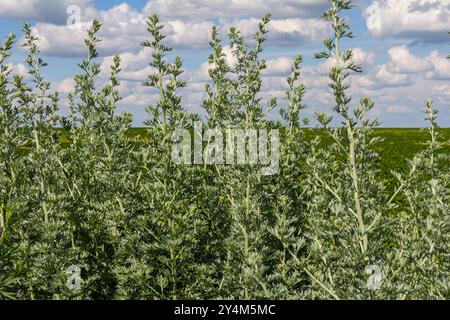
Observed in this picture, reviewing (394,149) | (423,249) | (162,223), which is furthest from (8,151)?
(394,149)

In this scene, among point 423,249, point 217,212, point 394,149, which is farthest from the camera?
point 394,149

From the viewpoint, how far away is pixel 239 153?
5480mm

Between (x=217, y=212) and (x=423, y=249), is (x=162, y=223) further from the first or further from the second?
(x=423, y=249)

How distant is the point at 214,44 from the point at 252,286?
400 cm

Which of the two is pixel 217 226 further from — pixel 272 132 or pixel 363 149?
pixel 363 149

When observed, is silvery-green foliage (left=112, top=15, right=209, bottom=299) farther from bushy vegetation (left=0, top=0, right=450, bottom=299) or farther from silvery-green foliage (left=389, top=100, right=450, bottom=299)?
silvery-green foliage (left=389, top=100, right=450, bottom=299)

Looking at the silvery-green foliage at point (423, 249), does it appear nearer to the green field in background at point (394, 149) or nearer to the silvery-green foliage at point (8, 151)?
the green field in background at point (394, 149)

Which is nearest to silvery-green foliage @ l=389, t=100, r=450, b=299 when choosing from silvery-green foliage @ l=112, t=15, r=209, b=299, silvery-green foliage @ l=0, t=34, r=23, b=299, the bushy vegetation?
the bushy vegetation

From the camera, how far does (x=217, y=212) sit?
239 inches

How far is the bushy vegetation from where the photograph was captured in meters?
3.89

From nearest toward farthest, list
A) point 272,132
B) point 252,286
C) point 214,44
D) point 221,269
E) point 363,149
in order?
point 363,149, point 252,286, point 221,269, point 272,132, point 214,44

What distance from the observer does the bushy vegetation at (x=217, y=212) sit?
12.8 ft
